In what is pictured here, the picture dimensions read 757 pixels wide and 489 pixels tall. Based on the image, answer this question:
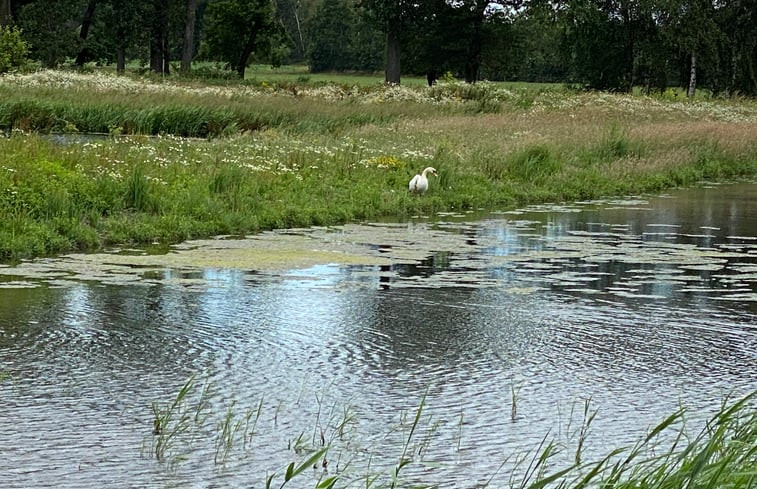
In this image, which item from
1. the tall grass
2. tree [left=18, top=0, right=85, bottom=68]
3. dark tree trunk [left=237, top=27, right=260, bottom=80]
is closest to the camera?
the tall grass

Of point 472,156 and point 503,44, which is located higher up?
point 503,44

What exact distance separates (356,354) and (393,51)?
179ft

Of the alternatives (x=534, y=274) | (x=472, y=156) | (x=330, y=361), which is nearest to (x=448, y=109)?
(x=472, y=156)

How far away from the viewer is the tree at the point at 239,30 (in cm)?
6681

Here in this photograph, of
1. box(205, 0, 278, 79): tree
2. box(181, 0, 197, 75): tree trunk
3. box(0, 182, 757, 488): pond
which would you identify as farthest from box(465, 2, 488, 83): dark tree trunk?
box(0, 182, 757, 488): pond

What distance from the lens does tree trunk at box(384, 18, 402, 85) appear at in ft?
202

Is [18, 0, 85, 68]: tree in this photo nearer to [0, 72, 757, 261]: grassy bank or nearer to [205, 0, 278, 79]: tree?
[205, 0, 278, 79]: tree

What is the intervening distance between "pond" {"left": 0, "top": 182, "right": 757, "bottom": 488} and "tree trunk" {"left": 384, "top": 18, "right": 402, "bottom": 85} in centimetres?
4671

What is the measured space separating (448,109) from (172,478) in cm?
A: 2992

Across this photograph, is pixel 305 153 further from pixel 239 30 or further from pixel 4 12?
pixel 239 30

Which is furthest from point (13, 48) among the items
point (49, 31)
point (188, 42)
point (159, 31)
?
point (159, 31)

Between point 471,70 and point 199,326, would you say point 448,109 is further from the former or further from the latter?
point 471,70

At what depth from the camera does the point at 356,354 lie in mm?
9055

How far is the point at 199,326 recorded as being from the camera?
984 centimetres
